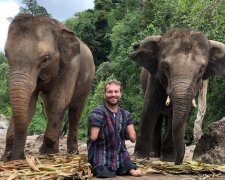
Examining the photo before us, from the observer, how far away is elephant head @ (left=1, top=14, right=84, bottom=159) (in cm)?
667

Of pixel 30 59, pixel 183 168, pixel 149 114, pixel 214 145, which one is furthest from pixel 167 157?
pixel 30 59

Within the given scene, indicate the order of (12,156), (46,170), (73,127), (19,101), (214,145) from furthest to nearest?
(73,127), (214,145), (12,156), (19,101), (46,170)

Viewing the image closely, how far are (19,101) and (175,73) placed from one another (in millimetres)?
2237

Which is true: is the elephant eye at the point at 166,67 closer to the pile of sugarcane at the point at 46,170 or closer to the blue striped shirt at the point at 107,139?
the blue striped shirt at the point at 107,139

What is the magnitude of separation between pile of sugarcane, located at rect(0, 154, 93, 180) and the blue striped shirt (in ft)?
0.60

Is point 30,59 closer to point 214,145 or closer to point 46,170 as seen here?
point 46,170

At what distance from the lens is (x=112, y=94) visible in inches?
236

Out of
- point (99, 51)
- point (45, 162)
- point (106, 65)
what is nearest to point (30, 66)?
point (45, 162)

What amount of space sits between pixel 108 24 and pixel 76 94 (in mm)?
37369

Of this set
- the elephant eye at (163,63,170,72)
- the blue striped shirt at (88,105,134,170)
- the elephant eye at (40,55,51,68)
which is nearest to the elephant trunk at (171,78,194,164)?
the elephant eye at (163,63,170,72)

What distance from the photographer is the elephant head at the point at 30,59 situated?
263 inches

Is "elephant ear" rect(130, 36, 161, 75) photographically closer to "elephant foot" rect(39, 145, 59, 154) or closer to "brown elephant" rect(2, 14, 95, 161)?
"brown elephant" rect(2, 14, 95, 161)

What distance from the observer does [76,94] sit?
10.2 metres

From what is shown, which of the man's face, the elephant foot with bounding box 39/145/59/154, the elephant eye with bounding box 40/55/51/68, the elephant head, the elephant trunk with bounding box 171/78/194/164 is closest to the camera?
the man's face
